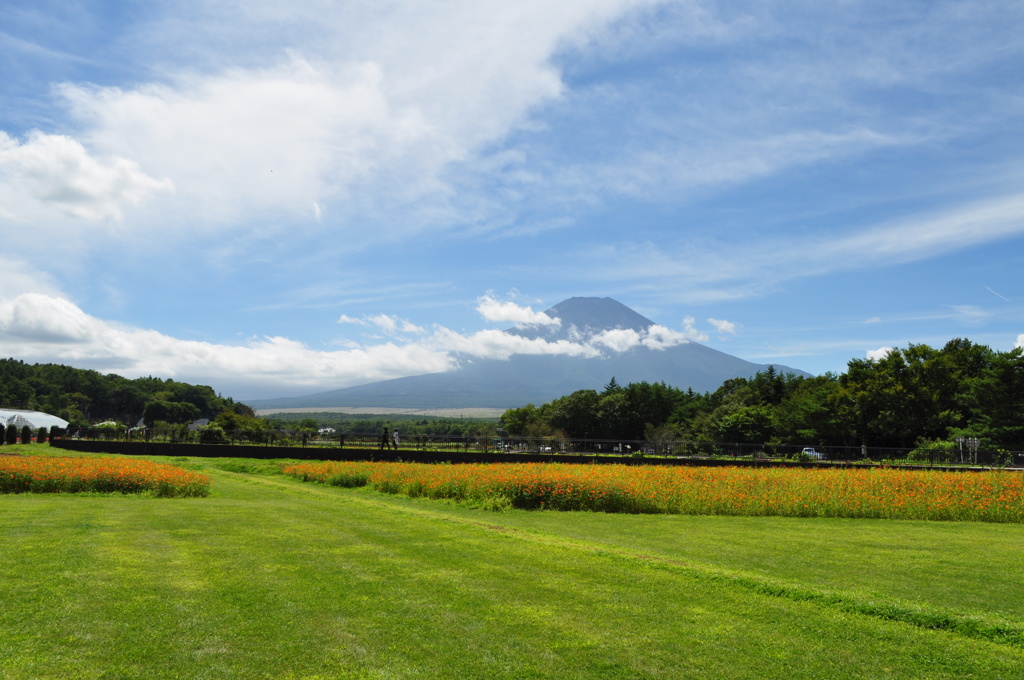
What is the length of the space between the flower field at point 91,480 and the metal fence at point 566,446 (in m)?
17.3

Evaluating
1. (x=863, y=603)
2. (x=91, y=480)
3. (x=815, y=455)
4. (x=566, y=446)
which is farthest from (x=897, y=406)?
(x=91, y=480)

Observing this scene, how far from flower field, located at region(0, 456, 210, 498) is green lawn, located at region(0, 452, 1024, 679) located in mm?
4736

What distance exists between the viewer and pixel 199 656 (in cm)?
477

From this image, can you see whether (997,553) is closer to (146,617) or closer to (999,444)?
(146,617)

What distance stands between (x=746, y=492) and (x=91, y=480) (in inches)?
595

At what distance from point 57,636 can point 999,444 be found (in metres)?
43.6

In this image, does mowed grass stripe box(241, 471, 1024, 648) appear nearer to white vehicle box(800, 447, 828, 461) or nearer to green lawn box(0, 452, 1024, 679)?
green lawn box(0, 452, 1024, 679)

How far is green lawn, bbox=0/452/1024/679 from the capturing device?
476 centimetres

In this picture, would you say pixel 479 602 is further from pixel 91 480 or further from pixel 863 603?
pixel 91 480

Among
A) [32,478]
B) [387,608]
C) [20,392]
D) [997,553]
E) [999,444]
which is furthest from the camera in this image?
[20,392]

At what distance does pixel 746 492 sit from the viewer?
48.3ft

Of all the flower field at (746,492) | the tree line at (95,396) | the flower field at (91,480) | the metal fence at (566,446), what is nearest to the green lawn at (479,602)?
the flower field at (746,492)

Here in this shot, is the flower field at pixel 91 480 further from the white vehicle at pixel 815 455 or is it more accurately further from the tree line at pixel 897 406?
the tree line at pixel 897 406

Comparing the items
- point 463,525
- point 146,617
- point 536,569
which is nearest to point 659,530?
point 463,525
